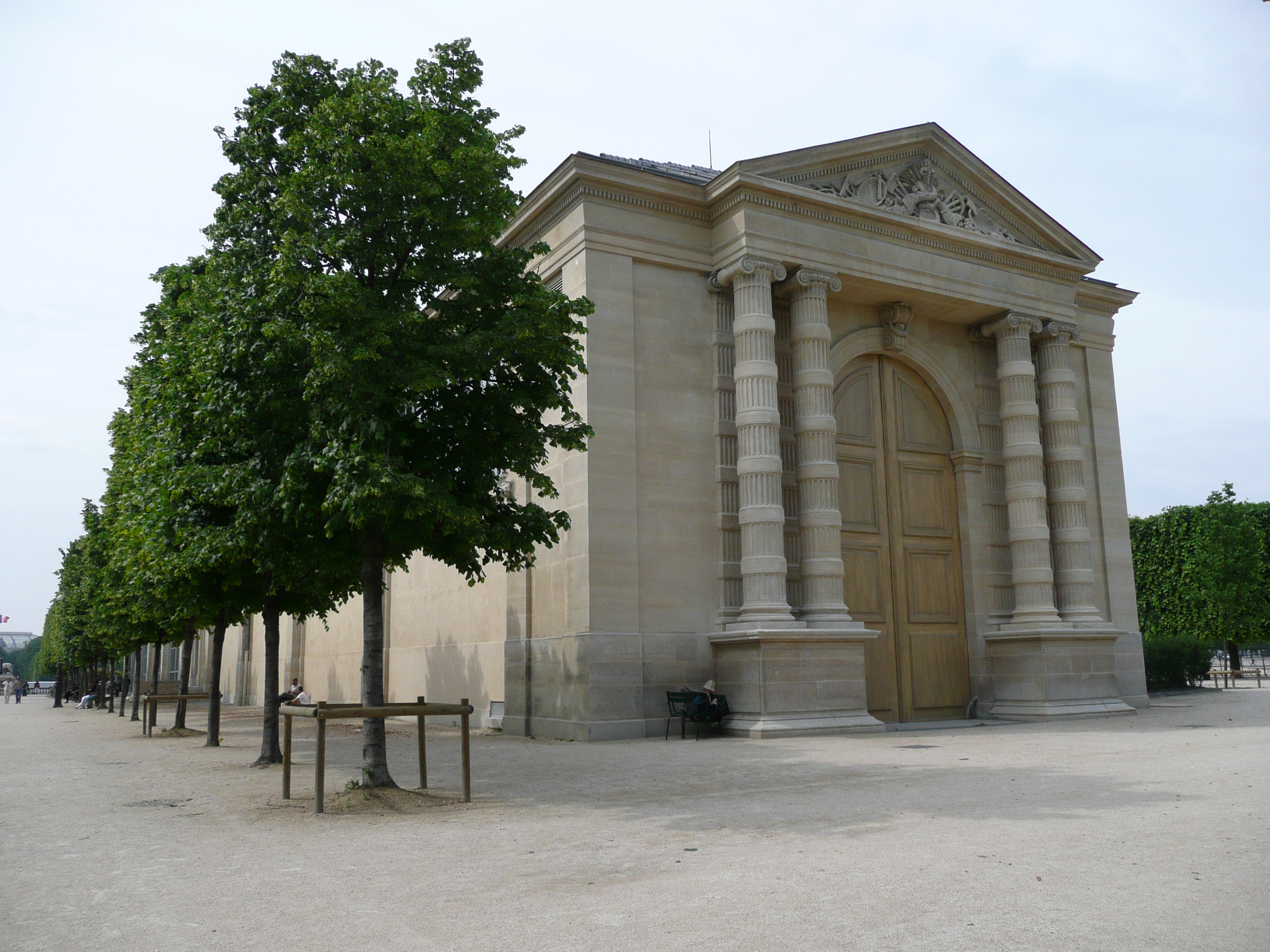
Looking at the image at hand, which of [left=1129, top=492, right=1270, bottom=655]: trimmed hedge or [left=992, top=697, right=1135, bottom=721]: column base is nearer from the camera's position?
[left=992, top=697, right=1135, bottom=721]: column base

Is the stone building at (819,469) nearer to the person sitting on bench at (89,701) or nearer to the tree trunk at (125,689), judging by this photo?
the tree trunk at (125,689)

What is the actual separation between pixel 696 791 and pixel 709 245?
43.9 ft

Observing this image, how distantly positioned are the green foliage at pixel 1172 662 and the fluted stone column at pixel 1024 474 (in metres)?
10.0

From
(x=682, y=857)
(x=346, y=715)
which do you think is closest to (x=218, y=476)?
(x=346, y=715)

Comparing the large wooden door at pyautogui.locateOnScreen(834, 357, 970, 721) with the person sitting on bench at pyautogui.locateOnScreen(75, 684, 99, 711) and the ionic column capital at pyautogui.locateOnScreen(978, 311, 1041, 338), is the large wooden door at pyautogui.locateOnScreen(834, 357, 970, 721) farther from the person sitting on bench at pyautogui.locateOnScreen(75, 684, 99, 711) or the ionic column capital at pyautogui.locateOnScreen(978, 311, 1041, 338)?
the person sitting on bench at pyautogui.locateOnScreen(75, 684, 99, 711)

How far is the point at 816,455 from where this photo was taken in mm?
20828

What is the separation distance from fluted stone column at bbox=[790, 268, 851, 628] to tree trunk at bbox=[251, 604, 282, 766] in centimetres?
991

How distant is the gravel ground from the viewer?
5.53 metres

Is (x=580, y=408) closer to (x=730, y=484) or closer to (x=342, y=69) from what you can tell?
(x=730, y=484)

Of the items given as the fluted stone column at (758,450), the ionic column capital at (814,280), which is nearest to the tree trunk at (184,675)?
the fluted stone column at (758,450)

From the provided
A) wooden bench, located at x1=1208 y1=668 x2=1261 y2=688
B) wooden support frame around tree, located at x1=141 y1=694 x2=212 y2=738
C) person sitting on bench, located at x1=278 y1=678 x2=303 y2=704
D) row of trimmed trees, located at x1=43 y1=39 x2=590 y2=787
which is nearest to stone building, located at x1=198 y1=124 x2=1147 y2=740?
person sitting on bench, located at x1=278 y1=678 x2=303 y2=704

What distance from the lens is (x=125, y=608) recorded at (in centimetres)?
2466

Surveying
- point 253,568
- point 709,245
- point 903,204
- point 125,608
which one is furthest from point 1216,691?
point 125,608

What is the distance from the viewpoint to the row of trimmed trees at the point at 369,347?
10898 millimetres
